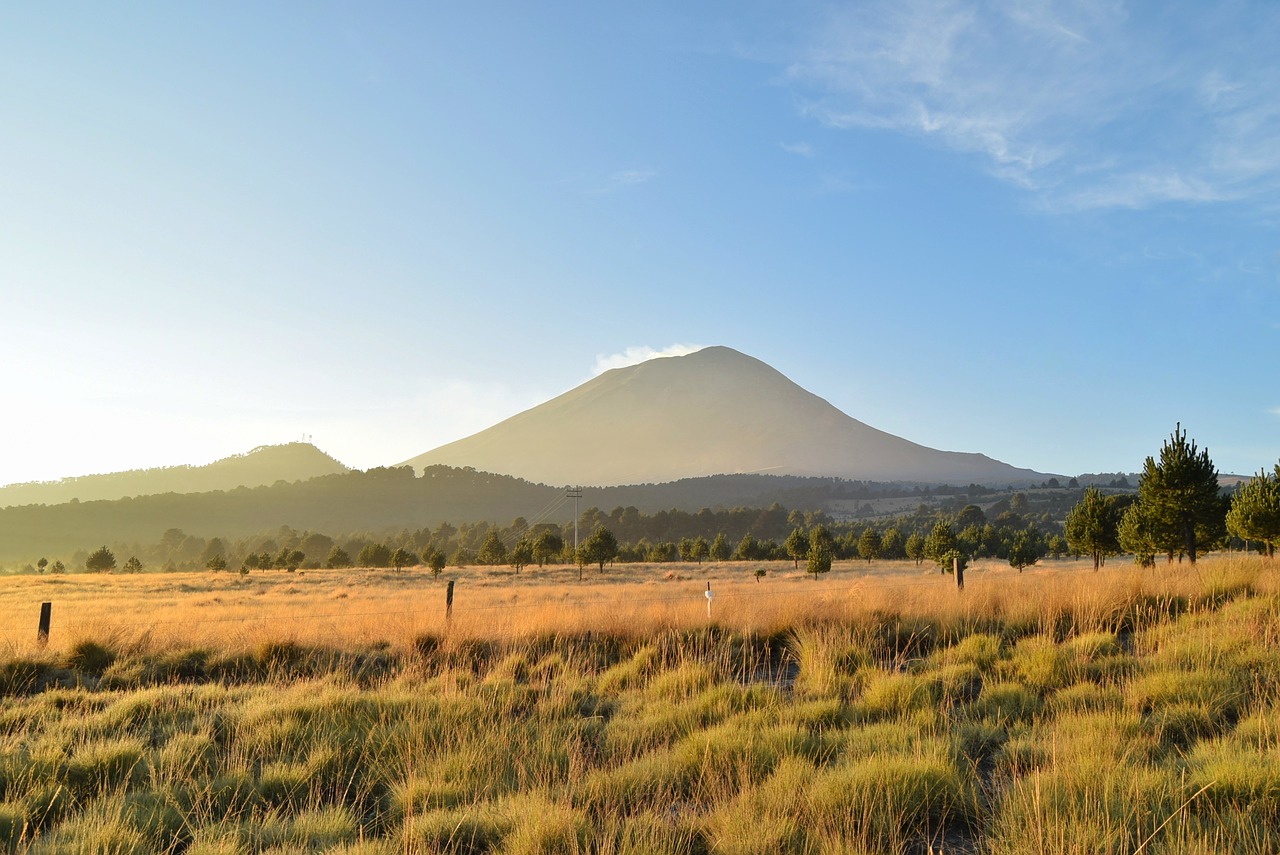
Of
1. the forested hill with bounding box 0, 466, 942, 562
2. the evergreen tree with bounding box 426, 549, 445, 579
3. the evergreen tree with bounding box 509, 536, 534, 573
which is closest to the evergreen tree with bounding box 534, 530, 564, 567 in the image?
the evergreen tree with bounding box 509, 536, 534, 573

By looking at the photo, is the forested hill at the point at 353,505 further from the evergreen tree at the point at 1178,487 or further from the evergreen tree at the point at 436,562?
the evergreen tree at the point at 1178,487

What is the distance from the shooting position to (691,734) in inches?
199

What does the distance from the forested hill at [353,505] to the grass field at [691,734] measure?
13857 cm

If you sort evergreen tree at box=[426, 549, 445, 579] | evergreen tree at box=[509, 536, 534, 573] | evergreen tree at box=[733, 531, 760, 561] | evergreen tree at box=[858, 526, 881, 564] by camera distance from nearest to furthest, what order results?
evergreen tree at box=[426, 549, 445, 579], evergreen tree at box=[509, 536, 534, 573], evergreen tree at box=[858, 526, 881, 564], evergreen tree at box=[733, 531, 760, 561]

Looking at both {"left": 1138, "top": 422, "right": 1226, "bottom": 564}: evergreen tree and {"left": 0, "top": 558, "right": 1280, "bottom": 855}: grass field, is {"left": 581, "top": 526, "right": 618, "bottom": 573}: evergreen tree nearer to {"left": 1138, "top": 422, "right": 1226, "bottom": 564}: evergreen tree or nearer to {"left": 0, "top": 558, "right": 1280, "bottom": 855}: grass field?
{"left": 1138, "top": 422, "right": 1226, "bottom": 564}: evergreen tree

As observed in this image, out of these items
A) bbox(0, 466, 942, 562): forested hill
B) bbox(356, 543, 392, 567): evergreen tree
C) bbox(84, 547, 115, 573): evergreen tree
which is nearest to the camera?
bbox(84, 547, 115, 573): evergreen tree

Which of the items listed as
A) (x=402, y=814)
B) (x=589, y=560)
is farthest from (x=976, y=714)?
(x=589, y=560)

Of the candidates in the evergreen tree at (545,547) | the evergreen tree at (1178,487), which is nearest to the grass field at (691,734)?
the evergreen tree at (1178,487)

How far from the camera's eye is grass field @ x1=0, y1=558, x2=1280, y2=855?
11.3ft

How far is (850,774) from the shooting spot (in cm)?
387

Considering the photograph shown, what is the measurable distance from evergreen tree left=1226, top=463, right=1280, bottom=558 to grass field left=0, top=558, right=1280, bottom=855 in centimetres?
1812

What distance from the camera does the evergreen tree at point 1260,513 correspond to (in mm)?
22578

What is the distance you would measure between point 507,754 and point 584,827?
60.1 inches

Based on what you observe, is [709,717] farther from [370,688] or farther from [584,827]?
[370,688]
